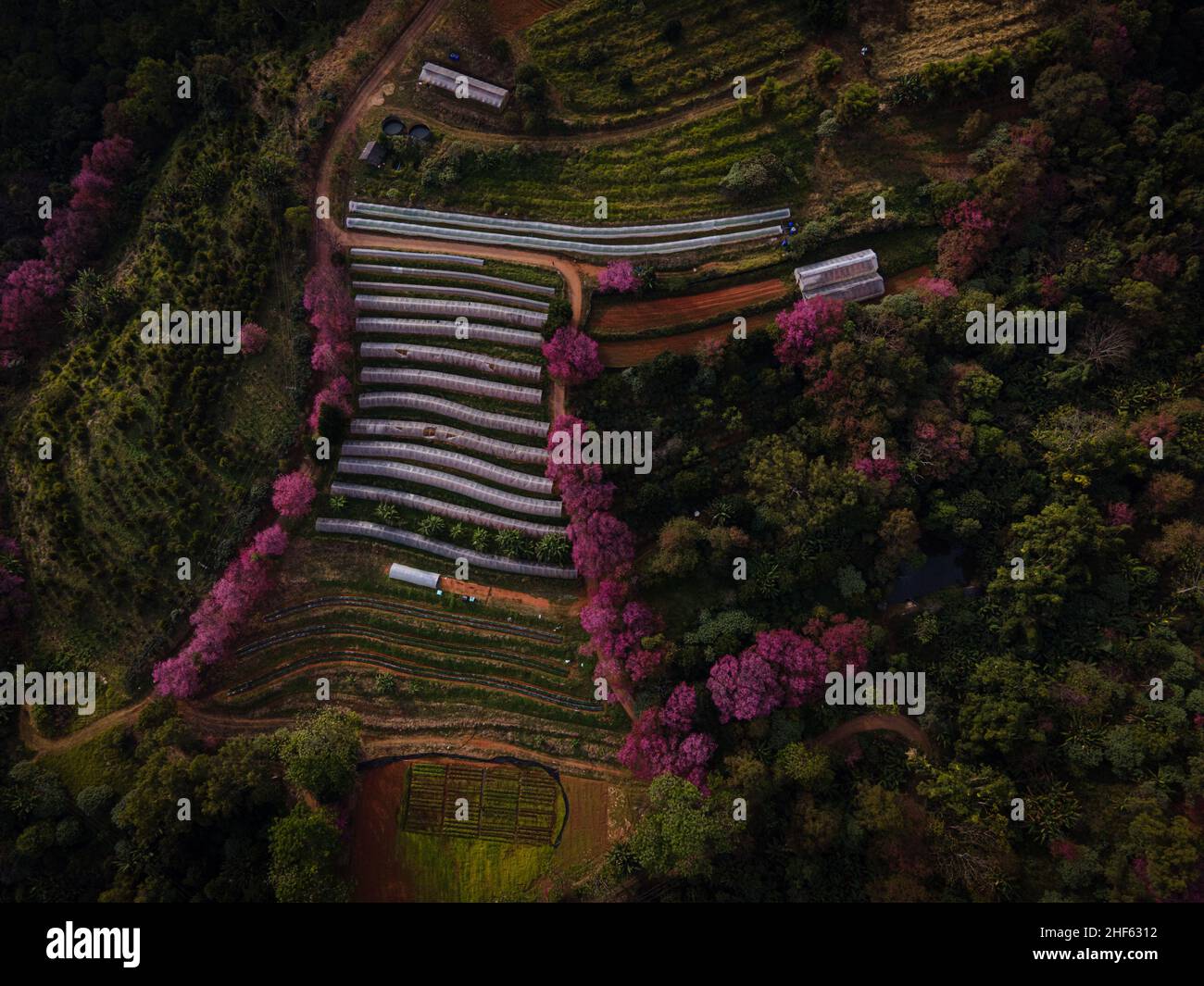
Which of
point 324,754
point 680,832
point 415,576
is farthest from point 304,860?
point 680,832

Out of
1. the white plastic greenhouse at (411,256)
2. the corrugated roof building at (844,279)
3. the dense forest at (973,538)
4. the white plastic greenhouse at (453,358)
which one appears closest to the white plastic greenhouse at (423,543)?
the dense forest at (973,538)

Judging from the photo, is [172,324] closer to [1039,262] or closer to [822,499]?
[822,499]

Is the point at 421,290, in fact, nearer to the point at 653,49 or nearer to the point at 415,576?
the point at 415,576

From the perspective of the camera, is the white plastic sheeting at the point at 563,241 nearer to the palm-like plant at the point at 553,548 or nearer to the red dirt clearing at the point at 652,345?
the red dirt clearing at the point at 652,345

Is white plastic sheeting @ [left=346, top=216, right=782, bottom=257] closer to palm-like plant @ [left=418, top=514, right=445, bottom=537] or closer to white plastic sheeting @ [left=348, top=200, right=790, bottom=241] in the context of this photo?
white plastic sheeting @ [left=348, top=200, right=790, bottom=241]

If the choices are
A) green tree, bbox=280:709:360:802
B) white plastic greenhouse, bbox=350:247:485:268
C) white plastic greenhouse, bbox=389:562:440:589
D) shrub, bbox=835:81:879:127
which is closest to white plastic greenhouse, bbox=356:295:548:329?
white plastic greenhouse, bbox=350:247:485:268
